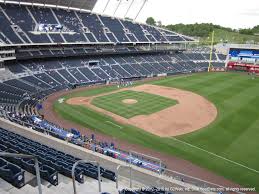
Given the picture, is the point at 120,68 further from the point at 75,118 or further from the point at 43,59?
the point at 75,118

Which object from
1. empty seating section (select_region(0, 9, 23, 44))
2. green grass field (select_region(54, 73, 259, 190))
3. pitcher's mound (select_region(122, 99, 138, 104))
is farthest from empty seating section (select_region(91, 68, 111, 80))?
pitcher's mound (select_region(122, 99, 138, 104))

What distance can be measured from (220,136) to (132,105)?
15.4 m

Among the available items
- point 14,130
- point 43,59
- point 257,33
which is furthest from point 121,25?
point 257,33

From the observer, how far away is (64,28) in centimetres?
6406

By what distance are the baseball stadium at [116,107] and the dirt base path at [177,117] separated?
15 centimetres

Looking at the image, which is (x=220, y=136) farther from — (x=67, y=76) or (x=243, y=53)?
(x=243, y=53)

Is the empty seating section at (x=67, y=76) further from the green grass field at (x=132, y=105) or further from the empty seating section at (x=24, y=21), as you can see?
the green grass field at (x=132, y=105)

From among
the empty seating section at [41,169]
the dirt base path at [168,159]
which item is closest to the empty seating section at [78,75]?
the dirt base path at [168,159]

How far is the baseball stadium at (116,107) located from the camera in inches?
561

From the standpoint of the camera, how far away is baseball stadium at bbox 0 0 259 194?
14.3 meters

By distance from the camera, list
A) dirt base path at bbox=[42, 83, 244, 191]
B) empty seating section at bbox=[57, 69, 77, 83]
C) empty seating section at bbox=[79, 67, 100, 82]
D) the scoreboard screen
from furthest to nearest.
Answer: the scoreboard screen
empty seating section at bbox=[79, 67, 100, 82]
empty seating section at bbox=[57, 69, 77, 83]
dirt base path at bbox=[42, 83, 244, 191]

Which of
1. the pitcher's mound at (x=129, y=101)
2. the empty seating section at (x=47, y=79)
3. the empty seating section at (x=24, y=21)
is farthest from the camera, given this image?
the empty seating section at (x=24, y=21)

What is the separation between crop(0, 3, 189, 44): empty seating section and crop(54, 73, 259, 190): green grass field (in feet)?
59.5

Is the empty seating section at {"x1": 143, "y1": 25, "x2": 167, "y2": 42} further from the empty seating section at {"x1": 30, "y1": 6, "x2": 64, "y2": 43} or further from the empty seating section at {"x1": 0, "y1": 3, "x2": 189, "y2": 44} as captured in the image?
the empty seating section at {"x1": 30, "y1": 6, "x2": 64, "y2": 43}
